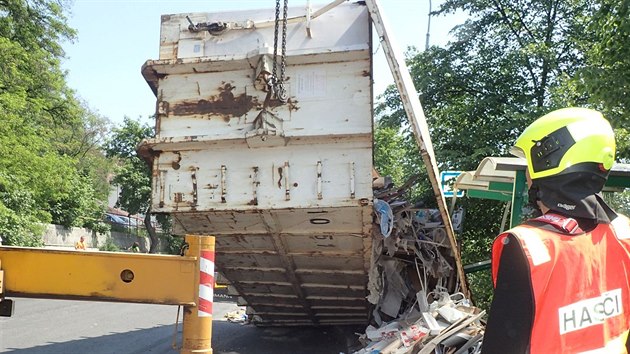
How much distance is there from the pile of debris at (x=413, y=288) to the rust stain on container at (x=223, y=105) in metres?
1.50

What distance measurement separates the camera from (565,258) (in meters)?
1.48

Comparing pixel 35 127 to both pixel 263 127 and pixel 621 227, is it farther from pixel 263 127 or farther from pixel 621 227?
pixel 621 227

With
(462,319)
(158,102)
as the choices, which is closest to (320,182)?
(158,102)

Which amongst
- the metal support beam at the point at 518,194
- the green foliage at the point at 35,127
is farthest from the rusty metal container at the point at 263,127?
the green foliage at the point at 35,127

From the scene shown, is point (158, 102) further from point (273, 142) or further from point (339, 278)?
point (339, 278)

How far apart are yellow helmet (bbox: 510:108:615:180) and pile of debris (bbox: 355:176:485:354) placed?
352 cm

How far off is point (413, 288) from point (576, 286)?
5.20 m

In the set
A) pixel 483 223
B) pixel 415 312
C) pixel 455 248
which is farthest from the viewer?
pixel 483 223

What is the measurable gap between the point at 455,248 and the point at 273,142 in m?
2.31

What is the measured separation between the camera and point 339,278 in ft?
19.7

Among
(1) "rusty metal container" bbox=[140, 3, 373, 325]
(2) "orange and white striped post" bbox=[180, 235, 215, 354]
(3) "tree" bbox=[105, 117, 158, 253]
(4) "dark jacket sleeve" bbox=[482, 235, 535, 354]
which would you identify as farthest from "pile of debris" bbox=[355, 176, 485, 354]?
(3) "tree" bbox=[105, 117, 158, 253]

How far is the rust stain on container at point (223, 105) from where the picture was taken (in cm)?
479

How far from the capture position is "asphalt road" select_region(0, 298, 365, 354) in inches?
283

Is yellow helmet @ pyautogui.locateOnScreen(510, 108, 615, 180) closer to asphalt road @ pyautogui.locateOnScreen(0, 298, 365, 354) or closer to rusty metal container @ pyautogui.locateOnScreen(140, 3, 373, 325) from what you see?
rusty metal container @ pyautogui.locateOnScreen(140, 3, 373, 325)
